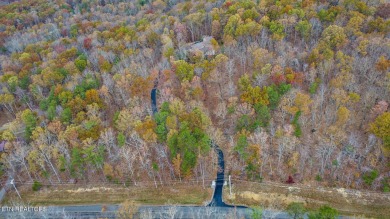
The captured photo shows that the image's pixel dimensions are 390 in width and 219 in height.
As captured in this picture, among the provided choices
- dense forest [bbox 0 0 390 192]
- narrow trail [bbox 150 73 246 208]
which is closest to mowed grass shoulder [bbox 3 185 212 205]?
narrow trail [bbox 150 73 246 208]

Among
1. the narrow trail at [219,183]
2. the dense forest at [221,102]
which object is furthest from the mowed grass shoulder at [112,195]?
the dense forest at [221,102]

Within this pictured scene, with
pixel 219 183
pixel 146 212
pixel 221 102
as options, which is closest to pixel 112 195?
pixel 146 212

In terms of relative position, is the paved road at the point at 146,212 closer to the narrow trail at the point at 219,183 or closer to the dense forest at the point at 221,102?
the narrow trail at the point at 219,183

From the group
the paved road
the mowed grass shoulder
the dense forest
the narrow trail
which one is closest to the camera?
the paved road

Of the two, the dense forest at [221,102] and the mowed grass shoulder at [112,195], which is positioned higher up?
the dense forest at [221,102]

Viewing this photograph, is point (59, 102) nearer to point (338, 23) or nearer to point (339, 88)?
point (339, 88)

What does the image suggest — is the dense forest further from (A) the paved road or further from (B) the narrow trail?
(A) the paved road

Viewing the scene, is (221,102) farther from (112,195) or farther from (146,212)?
(112,195)

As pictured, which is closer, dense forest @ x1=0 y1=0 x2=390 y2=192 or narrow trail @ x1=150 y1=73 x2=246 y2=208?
narrow trail @ x1=150 y1=73 x2=246 y2=208

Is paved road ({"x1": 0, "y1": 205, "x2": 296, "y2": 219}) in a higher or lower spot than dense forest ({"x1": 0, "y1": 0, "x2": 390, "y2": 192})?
lower
